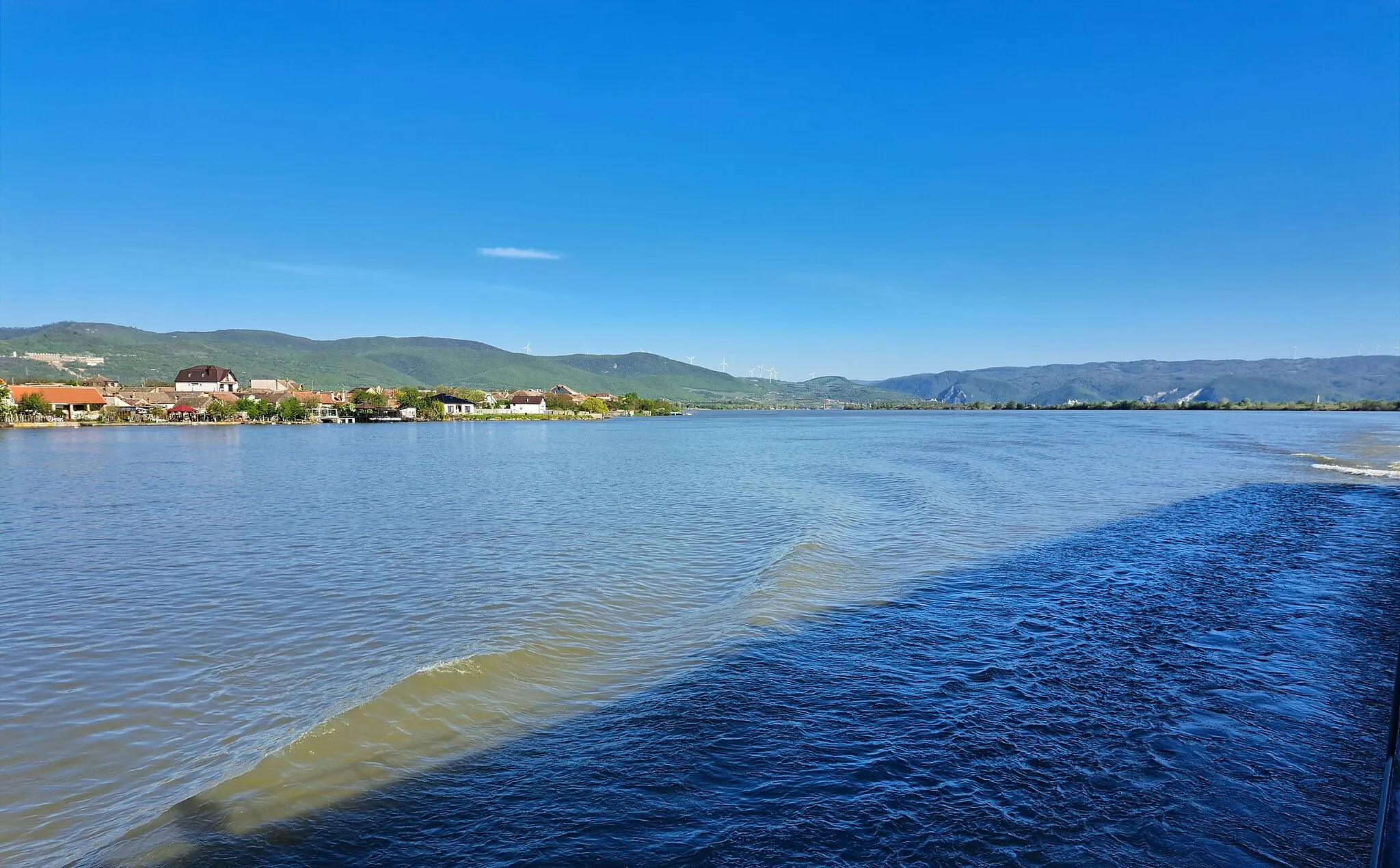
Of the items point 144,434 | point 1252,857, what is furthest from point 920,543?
point 144,434

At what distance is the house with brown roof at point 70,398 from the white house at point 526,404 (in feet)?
252

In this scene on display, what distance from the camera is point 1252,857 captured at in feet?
16.5

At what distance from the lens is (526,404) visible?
169875 mm

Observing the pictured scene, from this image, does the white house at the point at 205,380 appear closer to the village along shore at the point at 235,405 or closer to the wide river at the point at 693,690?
the village along shore at the point at 235,405

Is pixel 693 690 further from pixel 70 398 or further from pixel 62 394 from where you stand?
pixel 62 394

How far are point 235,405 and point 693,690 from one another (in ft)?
428

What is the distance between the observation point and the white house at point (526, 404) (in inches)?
6639

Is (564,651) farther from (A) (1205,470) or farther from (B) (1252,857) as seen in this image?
(A) (1205,470)

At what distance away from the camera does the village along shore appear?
336 feet

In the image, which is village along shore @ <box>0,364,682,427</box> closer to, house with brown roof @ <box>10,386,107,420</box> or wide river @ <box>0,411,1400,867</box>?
house with brown roof @ <box>10,386,107,420</box>

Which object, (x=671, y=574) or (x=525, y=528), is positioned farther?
(x=525, y=528)

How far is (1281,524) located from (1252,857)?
2000cm

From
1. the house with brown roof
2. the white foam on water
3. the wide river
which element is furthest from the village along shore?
the white foam on water

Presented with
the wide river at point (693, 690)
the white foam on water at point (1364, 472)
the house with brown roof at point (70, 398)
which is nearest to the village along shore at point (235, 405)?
the house with brown roof at point (70, 398)
